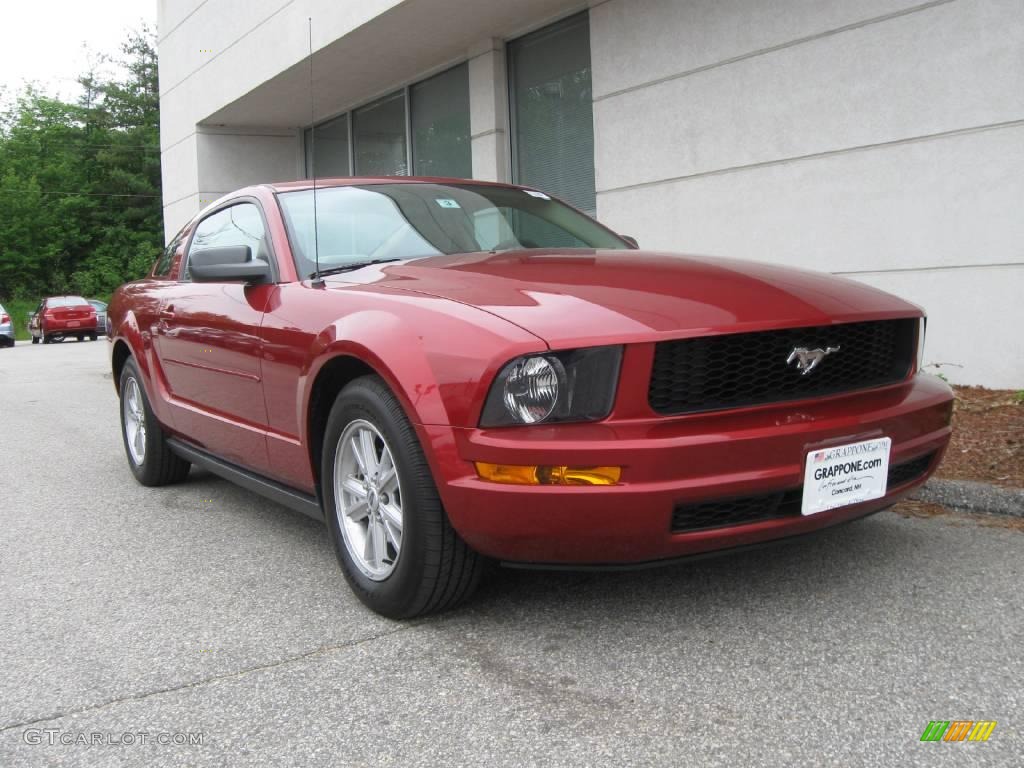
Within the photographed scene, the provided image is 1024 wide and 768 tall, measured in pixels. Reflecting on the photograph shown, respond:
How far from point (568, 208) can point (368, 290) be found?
1.83m

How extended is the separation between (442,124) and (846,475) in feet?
33.6

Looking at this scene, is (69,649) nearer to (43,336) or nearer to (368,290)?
(368,290)

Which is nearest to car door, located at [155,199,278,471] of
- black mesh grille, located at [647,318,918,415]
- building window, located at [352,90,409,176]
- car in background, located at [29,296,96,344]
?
black mesh grille, located at [647,318,918,415]

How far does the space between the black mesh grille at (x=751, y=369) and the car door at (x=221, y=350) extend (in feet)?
5.68

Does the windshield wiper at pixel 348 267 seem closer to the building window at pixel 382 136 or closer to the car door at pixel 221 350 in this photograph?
the car door at pixel 221 350

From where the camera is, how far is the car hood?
257cm

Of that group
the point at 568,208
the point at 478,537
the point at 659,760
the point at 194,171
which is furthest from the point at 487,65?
the point at 659,760

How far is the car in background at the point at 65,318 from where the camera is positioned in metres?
27.6

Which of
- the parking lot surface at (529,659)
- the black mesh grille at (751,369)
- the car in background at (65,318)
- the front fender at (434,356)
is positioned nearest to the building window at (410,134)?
the parking lot surface at (529,659)

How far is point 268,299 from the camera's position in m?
3.62

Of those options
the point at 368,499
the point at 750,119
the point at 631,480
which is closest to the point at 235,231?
the point at 368,499

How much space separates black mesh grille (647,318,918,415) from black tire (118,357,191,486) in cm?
336

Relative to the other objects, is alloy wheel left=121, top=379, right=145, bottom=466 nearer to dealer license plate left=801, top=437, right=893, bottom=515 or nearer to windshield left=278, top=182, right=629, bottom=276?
windshield left=278, top=182, right=629, bottom=276

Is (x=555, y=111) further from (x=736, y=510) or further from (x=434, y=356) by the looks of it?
(x=736, y=510)
